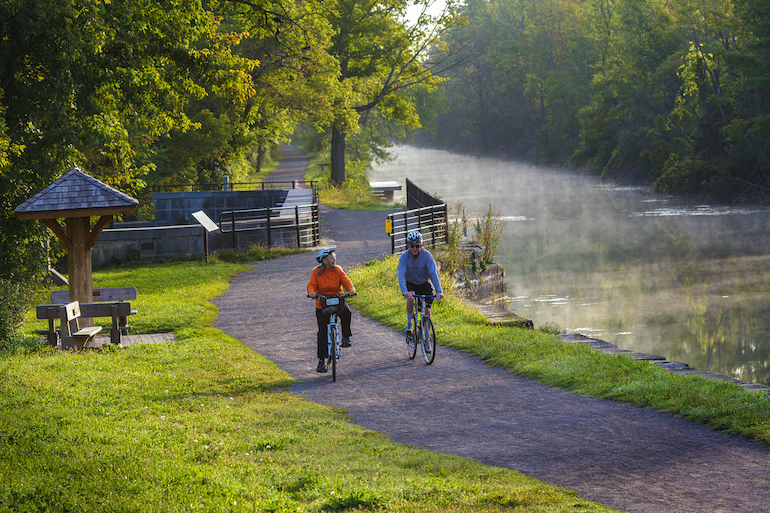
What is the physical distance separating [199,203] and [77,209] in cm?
2176

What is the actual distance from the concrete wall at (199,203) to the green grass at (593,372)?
19265mm

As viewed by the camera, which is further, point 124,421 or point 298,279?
point 298,279

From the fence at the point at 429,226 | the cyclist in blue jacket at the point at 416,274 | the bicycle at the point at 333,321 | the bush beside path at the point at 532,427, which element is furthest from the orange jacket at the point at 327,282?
the fence at the point at 429,226

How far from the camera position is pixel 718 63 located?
4709cm

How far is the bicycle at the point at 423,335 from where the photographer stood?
37.5 feet

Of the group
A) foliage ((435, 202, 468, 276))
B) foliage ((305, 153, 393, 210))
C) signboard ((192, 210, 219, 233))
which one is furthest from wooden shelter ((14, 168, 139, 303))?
foliage ((305, 153, 393, 210))

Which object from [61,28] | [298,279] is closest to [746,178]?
[298,279]

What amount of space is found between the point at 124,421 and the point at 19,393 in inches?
69.8

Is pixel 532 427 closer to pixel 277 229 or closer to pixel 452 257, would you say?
pixel 452 257

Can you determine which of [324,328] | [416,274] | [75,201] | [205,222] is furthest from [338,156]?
[324,328]

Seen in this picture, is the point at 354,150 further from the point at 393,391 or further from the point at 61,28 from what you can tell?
the point at 393,391

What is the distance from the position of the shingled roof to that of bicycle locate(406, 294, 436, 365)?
4.72 m

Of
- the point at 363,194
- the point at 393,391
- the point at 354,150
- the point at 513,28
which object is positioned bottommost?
the point at 393,391

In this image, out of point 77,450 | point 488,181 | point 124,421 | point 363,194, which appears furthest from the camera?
point 488,181
